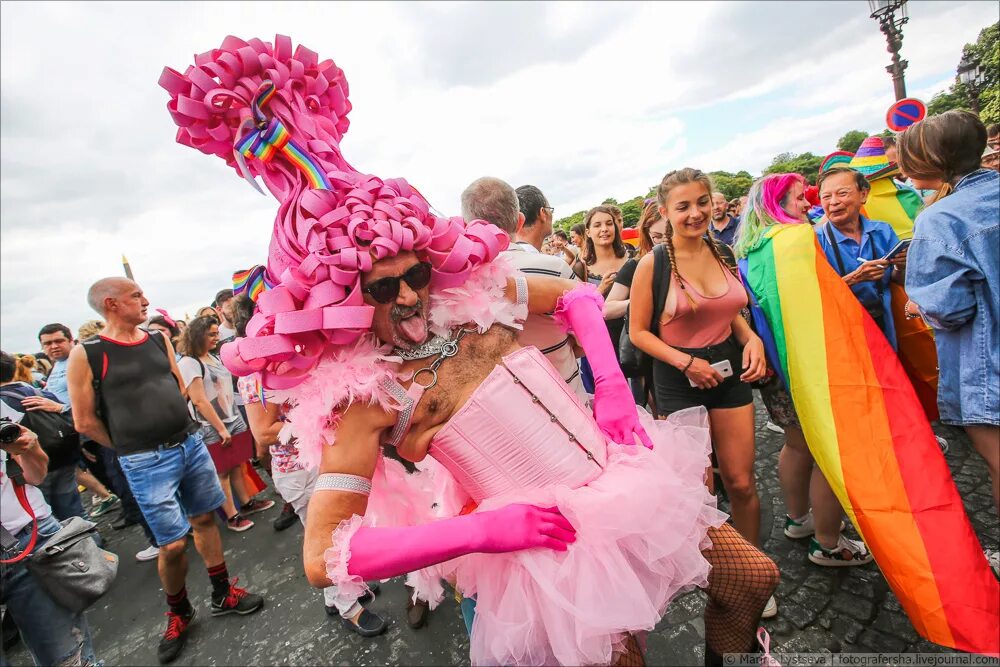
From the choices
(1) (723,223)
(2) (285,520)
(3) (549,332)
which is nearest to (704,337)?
(3) (549,332)

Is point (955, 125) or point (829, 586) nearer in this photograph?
point (955, 125)

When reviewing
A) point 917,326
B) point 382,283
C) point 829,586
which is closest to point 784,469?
point 829,586

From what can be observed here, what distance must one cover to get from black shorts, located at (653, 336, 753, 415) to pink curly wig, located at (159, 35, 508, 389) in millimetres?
1555

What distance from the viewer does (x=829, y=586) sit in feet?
8.73

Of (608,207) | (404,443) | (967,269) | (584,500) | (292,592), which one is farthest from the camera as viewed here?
(608,207)

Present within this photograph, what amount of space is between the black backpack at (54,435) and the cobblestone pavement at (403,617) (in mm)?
1209

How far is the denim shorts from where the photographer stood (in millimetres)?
3277

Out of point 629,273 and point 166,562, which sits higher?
point 629,273

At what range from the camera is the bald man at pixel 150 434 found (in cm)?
332

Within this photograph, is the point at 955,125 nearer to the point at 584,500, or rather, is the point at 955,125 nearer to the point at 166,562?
the point at 584,500

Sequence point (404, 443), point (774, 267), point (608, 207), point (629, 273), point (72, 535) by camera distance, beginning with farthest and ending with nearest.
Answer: point (608, 207) → point (629, 273) → point (774, 267) → point (72, 535) → point (404, 443)

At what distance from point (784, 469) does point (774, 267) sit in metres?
1.27

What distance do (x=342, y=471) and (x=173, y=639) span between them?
122 inches

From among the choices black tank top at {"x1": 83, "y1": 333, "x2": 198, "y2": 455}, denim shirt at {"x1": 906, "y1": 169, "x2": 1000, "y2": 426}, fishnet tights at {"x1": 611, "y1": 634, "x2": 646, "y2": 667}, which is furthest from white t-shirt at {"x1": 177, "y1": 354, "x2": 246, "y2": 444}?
denim shirt at {"x1": 906, "y1": 169, "x2": 1000, "y2": 426}
